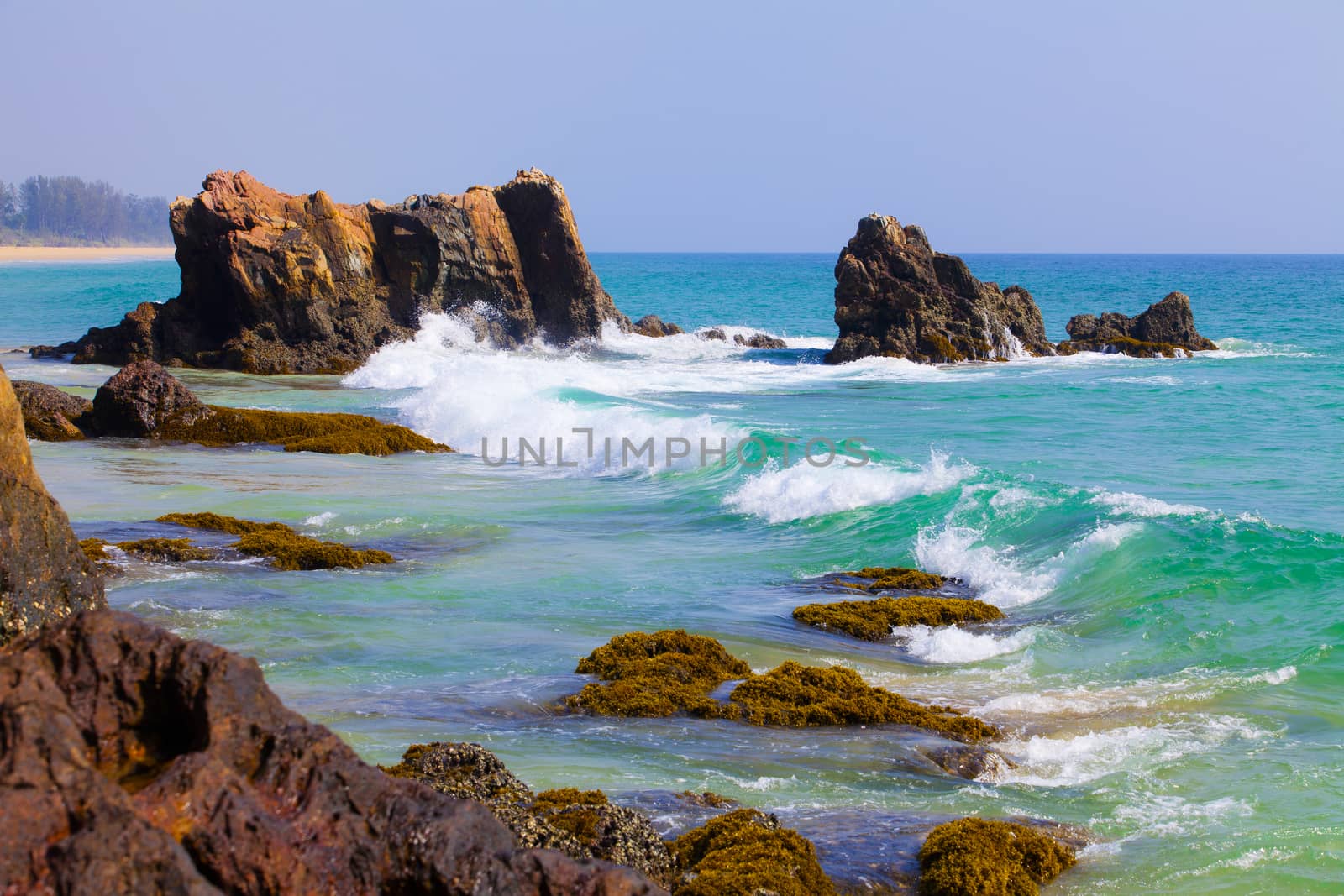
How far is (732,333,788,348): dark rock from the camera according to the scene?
4316 cm

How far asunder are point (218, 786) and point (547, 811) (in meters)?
2.11

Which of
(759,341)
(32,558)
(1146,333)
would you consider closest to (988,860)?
(32,558)

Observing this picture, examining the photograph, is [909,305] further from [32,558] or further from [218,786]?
[218,786]

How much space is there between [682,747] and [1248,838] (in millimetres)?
2796

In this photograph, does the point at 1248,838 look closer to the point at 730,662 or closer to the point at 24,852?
the point at 730,662

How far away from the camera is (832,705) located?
280 inches

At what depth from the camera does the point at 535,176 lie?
40.0 meters

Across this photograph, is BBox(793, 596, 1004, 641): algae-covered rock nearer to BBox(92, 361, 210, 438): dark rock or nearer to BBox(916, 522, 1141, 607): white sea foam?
BBox(916, 522, 1141, 607): white sea foam

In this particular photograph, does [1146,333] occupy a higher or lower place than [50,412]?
higher

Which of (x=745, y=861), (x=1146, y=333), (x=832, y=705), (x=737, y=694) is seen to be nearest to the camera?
(x=745, y=861)

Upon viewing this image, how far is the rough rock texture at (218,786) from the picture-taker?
2.55 metres

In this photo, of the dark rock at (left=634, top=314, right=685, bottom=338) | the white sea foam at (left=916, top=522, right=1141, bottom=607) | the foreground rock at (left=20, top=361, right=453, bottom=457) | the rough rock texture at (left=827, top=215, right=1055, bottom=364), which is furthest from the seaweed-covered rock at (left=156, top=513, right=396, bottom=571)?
the dark rock at (left=634, top=314, right=685, bottom=338)

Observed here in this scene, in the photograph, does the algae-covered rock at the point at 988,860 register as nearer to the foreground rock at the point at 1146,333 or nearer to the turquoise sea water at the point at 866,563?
the turquoise sea water at the point at 866,563

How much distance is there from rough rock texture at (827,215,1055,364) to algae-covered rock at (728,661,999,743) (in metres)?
28.3
